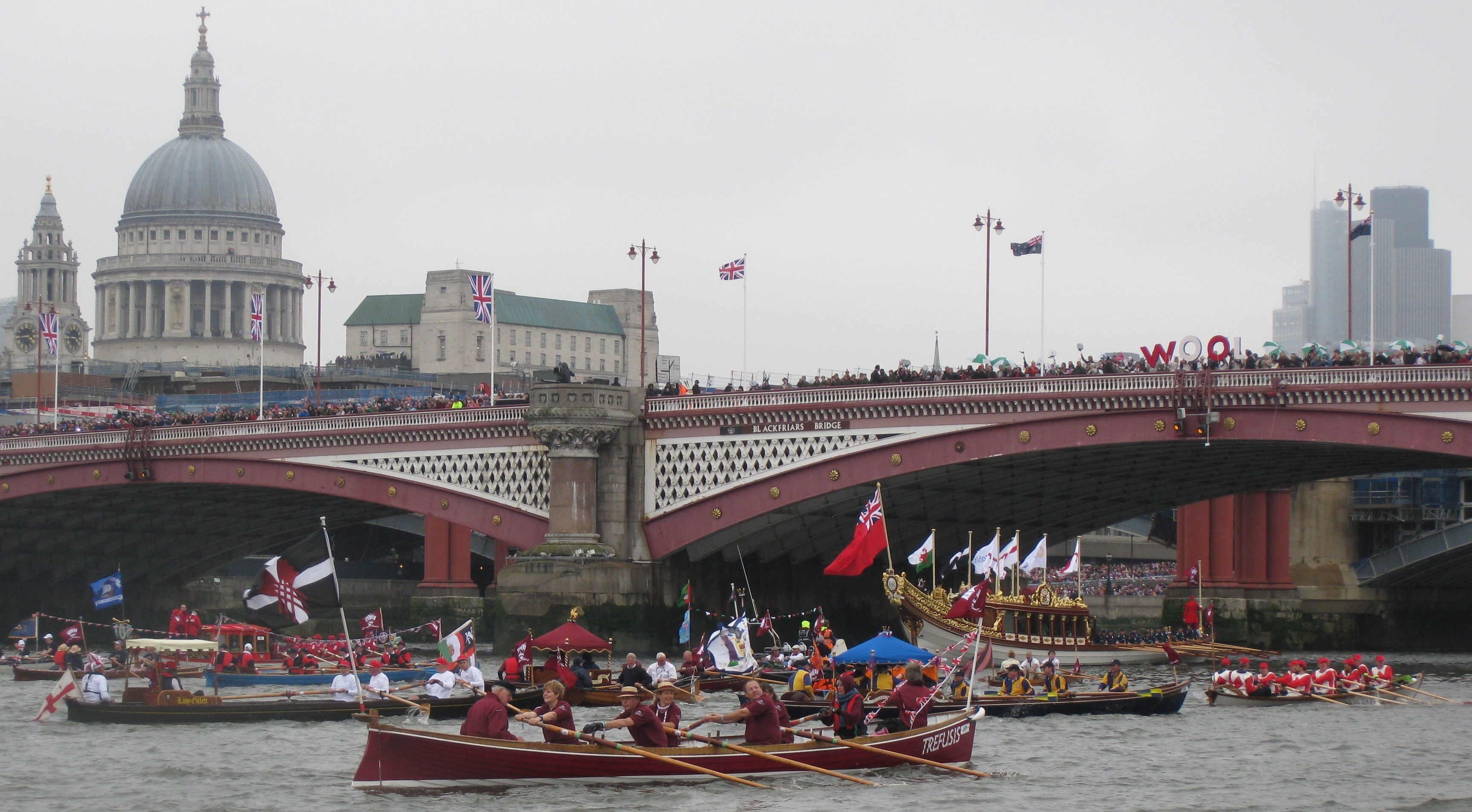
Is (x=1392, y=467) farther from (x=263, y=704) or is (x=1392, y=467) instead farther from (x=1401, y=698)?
(x=263, y=704)

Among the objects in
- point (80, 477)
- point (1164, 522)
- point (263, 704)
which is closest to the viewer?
point (263, 704)

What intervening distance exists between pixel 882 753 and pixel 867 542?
67.8 feet

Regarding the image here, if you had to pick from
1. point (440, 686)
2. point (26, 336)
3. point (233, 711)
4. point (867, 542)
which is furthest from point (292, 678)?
point (26, 336)

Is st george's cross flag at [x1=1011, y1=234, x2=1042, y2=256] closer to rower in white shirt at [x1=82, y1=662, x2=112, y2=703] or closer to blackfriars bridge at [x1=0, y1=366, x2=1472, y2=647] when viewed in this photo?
blackfriars bridge at [x1=0, y1=366, x2=1472, y2=647]

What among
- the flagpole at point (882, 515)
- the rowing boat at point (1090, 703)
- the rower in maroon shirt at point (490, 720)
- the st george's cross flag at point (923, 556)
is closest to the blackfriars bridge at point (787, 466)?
the flagpole at point (882, 515)

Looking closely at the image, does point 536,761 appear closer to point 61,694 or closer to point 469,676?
point 469,676

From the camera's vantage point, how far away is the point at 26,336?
18500 centimetres

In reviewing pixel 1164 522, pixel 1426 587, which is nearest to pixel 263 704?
pixel 1426 587

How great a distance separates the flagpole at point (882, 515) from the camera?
61.9 metres

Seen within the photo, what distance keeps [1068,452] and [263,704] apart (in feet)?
91.8

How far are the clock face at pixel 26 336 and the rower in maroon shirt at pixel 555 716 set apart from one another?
6126 inches

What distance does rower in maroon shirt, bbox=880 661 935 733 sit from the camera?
141ft

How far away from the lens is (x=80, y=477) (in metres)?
87.2

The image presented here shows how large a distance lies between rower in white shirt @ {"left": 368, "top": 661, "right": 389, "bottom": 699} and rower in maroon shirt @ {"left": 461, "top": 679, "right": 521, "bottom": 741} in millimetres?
9411
